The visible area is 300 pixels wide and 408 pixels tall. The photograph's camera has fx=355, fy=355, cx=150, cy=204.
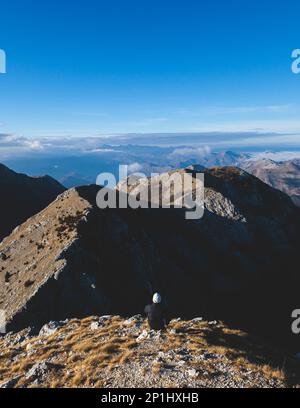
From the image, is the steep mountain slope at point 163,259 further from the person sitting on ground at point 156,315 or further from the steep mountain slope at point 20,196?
the steep mountain slope at point 20,196

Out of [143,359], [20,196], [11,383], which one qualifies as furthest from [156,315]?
[20,196]

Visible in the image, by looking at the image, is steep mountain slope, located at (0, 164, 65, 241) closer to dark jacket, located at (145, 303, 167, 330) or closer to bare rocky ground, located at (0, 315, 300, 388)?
bare rocky ground, located at (0, 315, 300, 388)

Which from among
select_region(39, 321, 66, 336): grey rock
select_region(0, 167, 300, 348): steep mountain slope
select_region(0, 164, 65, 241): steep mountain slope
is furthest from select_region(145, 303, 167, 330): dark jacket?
select_region(0, 164, 65, 241): steep mountain slope

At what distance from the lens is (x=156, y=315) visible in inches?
1051

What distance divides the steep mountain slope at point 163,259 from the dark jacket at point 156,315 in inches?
528

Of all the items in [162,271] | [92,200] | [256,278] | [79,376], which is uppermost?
[92,200]

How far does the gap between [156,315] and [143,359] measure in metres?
4.93

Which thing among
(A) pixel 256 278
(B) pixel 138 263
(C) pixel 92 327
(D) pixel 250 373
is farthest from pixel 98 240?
(A) pixel 256 278

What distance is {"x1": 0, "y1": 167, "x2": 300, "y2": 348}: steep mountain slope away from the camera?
131 feet

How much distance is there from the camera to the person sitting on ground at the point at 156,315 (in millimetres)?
26547

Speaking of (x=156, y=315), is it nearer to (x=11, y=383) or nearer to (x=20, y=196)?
(x=11, y=383)
